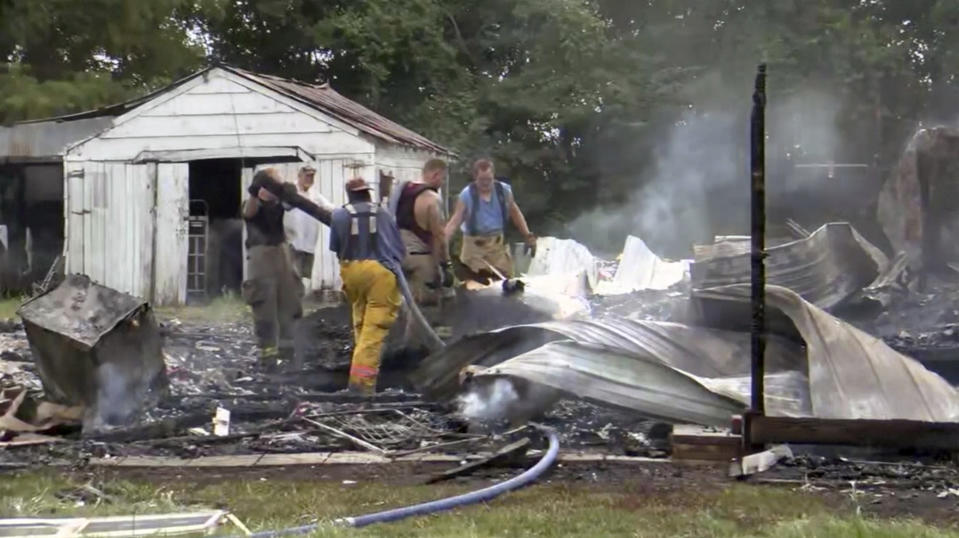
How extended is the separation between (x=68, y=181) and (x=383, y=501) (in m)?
12.9

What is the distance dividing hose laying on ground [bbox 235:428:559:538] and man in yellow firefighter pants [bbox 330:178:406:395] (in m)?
2.57

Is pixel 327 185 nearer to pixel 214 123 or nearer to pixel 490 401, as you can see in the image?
pixel 214 123

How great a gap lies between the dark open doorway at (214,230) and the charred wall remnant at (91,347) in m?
9.43

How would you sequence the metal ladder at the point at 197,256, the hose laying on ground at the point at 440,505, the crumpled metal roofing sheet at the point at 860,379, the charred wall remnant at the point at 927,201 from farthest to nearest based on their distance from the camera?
the metal ladder at the point at 197,256 → the charred wall remnant at the point at 927,201 → the crumpled metal roofing sheet at the point at 860,379 → the hose laying on ground at the point at 440,505

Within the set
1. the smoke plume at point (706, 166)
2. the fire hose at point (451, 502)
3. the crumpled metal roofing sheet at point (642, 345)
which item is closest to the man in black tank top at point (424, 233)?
the crumpled metal roofing sheet at point (642, 345)

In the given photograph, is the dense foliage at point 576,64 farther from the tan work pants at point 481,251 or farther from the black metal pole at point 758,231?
the black metal pole at point 758,231

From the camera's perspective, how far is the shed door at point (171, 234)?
1653cm

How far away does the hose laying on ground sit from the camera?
4.55 meters

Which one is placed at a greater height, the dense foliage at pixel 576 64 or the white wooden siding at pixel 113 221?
the dense foliage at pixel 576 64

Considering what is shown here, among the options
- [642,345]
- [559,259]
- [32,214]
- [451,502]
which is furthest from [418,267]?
[32,214]

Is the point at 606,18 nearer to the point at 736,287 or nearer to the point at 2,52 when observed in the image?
the point at 2,52

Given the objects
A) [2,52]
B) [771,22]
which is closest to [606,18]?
[771,22]

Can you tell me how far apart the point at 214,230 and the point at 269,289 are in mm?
8546

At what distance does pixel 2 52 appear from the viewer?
21.4 m
